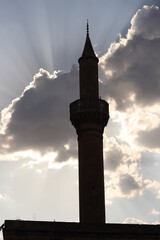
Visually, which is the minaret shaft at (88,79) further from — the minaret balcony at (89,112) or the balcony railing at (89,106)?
the minaret balcony at (89,112)

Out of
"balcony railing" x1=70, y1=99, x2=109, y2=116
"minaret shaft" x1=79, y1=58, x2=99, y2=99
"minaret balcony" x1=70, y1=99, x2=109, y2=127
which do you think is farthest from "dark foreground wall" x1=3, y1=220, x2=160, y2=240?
"minaret shaft" x1=79, y1=58, x2=99, y2=99

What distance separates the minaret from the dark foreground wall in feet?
10.6

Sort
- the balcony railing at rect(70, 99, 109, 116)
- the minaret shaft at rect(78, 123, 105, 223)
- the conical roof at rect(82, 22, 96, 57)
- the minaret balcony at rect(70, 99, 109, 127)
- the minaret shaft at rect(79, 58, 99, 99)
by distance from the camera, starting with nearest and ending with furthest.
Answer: the minaret shaft at rect(78, 123, 105, 223) → the minaret balcony at rect(70, 99, 109, 127) → the balcony railing at rect(70, 99, 109, 116) → the minaret shaft at rect(79, 58, 99, 99) → the conical roof at rect(82, 22, 96, 57)

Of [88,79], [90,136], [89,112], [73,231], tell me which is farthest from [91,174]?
[88,79]

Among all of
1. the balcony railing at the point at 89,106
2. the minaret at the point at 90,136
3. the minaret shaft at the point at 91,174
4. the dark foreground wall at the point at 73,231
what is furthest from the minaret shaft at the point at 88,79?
the dark foreground wall at the point at 73,231

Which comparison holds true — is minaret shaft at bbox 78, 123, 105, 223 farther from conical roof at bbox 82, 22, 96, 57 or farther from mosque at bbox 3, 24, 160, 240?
conical roof at bbox 82, 22, 96, 57

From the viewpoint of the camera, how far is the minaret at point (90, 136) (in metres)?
36.0

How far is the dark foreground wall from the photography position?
30891 mm

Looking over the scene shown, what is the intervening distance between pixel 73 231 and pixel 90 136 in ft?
29.3

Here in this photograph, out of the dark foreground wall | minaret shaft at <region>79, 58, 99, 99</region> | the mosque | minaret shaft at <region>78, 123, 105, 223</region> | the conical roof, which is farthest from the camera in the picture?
the conical roof

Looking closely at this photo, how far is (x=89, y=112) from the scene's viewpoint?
38.5m

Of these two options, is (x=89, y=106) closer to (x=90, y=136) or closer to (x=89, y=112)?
(x=89, y=112)

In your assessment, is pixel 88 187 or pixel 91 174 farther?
pixel 91 174

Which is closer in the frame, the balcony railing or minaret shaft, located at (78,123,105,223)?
minaret shaft, located at (78,123,105,223)
